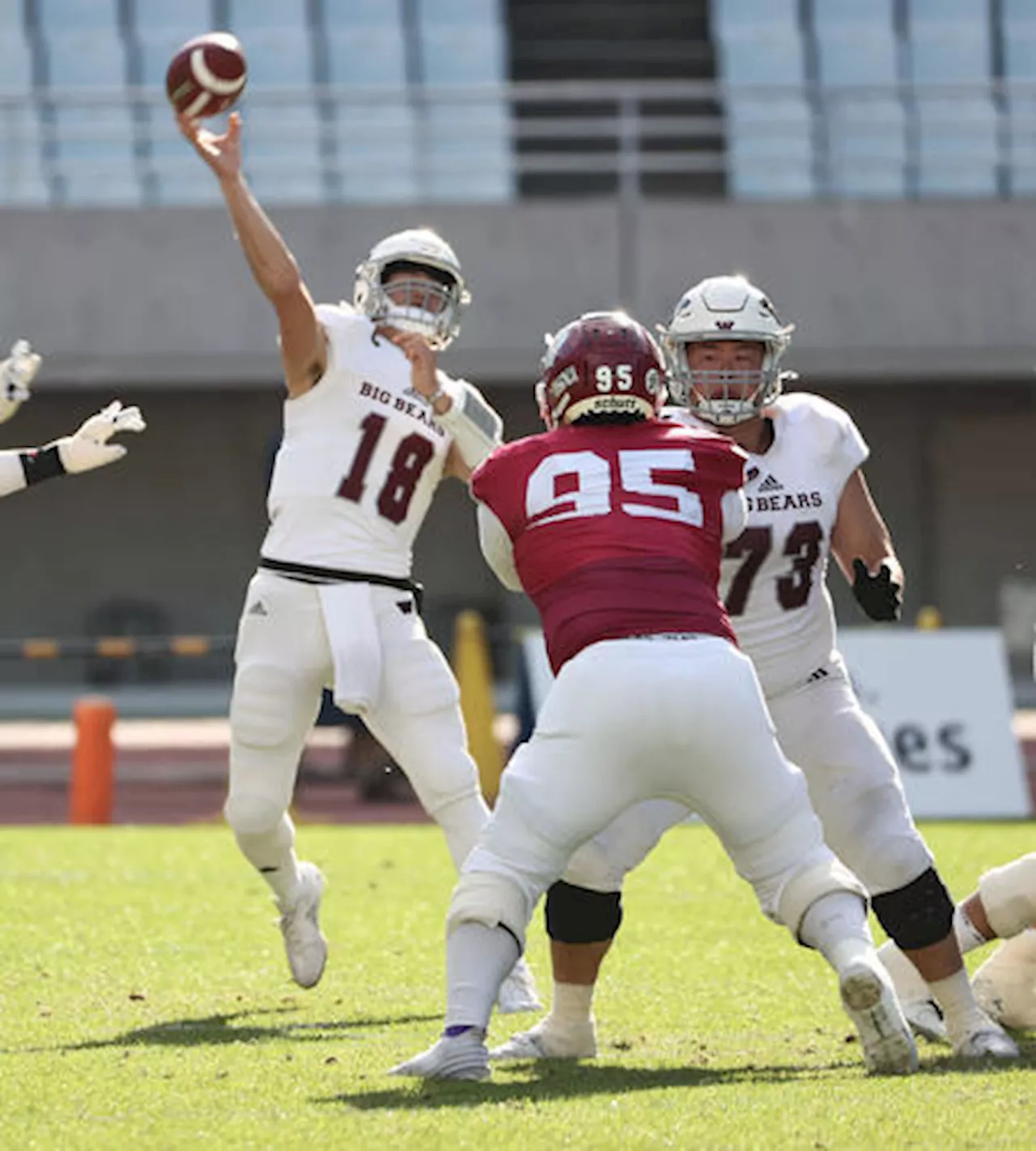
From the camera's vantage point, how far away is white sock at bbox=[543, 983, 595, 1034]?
20.2 ft

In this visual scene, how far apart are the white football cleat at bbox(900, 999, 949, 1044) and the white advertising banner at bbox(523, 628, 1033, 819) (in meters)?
7.22

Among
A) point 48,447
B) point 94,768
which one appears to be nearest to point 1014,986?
point 48,447

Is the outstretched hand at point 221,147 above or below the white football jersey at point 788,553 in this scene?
above

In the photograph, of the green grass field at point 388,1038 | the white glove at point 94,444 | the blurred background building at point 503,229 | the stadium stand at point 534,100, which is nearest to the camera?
the green grass field at point 388,1038

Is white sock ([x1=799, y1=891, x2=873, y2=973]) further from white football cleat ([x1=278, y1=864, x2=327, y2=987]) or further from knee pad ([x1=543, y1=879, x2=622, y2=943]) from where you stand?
white football cleat ([x1=278, y1=864, x2=327, y2=987])

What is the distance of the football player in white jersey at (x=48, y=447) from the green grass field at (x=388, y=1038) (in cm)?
141

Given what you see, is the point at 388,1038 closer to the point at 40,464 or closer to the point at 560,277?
the point at 40,464

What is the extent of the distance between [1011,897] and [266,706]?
1.95 meters

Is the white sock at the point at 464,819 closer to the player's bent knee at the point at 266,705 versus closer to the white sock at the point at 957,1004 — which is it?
the player's bent knee at the point at 266,705

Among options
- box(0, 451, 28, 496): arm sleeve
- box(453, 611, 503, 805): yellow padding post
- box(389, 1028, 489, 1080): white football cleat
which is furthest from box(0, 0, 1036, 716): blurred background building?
box(389, 1028, 489, 1080): white football cleat

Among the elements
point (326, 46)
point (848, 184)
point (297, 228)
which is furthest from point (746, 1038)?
point (326, 46)

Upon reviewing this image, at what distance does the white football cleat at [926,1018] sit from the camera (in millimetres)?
6594

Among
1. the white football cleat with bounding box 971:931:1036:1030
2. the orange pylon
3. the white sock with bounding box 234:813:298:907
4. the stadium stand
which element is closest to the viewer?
the white football cleat with bounding box 971:931:1036:1030

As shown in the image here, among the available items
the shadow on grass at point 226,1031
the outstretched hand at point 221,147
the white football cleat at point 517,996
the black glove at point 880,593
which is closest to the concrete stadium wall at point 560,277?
the white football cleat at point 517,996
